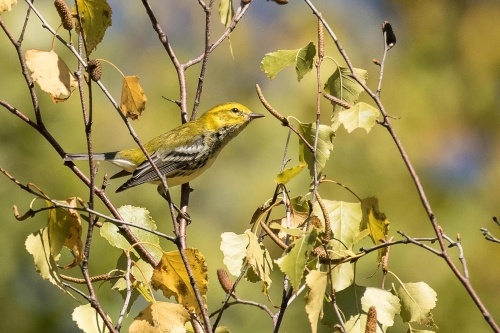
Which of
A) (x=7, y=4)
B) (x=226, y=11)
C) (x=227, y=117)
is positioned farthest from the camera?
(x=227, y=117)

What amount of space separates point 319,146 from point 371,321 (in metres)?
0.50

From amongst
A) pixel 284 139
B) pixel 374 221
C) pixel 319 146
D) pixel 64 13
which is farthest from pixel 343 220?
pixel 284 139

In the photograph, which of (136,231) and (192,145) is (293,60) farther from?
(192,145)

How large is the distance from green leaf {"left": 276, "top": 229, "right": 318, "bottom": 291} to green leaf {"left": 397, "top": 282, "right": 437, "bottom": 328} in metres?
0.43

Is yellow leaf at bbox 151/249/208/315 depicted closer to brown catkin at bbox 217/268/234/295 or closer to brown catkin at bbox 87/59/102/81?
brown catkin at bbox 217/268/234/295

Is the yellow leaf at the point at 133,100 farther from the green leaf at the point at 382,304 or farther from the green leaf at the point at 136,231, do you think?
the green leaf at the point at 382,304

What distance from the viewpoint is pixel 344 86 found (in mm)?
2277

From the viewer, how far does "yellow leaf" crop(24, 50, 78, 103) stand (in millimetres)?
2016

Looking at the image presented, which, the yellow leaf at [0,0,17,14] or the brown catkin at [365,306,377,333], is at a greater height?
the yellow leaf at [0,0,17,14]

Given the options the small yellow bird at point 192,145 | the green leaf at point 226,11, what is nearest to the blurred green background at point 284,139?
the small yellow bird at point 192,145

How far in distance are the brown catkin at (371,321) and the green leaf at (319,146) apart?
40 centimetres

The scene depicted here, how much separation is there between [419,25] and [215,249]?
569cm

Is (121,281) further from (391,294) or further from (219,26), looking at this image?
(219,26)

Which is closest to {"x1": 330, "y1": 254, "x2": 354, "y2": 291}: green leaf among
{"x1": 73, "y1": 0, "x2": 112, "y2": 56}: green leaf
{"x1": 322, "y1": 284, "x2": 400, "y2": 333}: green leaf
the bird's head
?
{"x1": 322, "y1": 284, "x2": 400, "y2": 333}: green leaf
